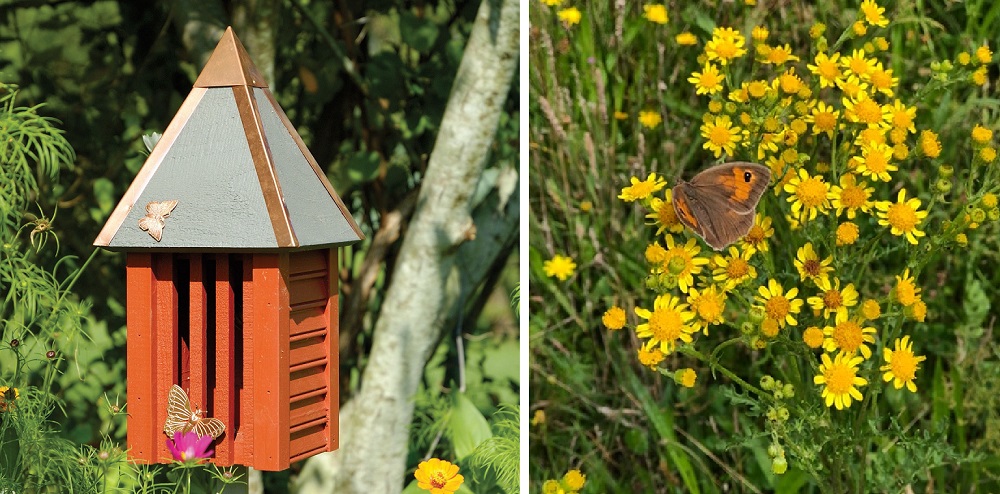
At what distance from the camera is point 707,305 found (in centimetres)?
166

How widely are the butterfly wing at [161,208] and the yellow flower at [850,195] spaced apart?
102 centimetres

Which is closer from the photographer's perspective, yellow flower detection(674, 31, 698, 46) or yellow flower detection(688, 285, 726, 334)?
yellow flower detection(688, 285, 726, 334)

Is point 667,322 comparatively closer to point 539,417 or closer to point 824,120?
point 824,120

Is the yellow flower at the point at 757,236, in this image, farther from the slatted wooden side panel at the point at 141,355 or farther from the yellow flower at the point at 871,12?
the slatted wooden side panel at the point at 141,355

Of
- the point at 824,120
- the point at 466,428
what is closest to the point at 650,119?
the point at 824,120

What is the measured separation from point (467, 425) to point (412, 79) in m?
0.84

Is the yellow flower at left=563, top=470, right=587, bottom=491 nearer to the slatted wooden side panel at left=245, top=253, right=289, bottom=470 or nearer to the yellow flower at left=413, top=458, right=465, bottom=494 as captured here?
the yellow flower at left=413, top=458, right=465, bottom=494

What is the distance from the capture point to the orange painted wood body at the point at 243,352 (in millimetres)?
1484

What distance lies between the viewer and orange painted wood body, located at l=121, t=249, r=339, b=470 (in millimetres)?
1484

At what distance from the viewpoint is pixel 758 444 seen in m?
2.06

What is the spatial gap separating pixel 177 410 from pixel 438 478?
0.63m

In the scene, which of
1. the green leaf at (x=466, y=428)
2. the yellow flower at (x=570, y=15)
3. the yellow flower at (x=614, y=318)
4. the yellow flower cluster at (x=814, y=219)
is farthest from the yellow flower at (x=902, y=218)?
the green leaf at (x=466, y=428)

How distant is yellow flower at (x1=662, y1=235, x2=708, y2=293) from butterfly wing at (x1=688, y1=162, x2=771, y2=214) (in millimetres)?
77

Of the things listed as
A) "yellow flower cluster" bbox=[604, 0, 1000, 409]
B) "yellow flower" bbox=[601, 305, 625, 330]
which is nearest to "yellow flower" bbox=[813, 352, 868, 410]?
"yellow flower cluster" bbox=[604, 0, 1000, 409]
